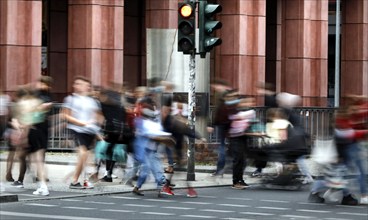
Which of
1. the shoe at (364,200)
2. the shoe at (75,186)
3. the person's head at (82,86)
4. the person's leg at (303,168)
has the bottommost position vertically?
the shoe at (364,200)

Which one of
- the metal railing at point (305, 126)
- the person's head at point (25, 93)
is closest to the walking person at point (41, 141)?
the person's head at point (25, 93)

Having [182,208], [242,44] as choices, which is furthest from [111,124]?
[242,44]

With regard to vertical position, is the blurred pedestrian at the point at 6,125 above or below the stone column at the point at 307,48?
below

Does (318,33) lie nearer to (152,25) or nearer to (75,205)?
(152,25)

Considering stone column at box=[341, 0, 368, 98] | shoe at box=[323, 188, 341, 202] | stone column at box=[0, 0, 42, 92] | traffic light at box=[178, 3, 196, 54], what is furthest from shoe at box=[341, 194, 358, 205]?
stone column at box=[341, 0, 368, 98]

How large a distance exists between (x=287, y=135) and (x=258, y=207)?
3558 mm

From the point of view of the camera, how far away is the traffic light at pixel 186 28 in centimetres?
1984

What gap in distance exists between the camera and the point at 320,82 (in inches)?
1651

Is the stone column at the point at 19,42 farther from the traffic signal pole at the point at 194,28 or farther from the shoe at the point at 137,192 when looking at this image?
the shoe at the point at 137,192

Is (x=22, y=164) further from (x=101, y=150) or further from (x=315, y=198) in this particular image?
(x=315, y=198)

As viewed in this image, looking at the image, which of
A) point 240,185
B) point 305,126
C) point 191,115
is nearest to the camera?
point 240,185

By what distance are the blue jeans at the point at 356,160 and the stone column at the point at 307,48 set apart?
24.5 m

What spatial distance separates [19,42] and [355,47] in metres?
18.7

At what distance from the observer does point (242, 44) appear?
127ft
